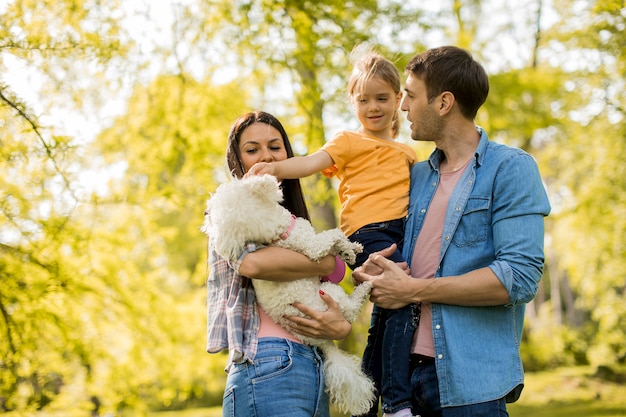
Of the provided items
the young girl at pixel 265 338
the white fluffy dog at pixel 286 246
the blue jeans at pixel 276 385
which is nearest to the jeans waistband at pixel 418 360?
the white fluffy dog at pixel 286 246

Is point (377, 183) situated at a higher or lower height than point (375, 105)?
lower

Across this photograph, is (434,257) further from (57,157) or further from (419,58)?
(57,157)

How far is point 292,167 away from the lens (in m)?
2.63

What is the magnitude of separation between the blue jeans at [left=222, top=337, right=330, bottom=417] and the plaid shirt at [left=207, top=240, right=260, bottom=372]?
0.05m

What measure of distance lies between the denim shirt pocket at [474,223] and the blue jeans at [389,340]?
0.30 metres

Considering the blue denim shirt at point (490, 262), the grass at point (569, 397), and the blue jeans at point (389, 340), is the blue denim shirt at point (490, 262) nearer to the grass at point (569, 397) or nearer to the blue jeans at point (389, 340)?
the blue jeans at point (389, 340)

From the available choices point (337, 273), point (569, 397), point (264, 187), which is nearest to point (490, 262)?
point (337, 273)

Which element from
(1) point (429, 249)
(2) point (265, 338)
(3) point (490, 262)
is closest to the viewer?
(2) point (265, 338)

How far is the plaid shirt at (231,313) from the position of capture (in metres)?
2.35

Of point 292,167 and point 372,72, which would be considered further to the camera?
point 372,72

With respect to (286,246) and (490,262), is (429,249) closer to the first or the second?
(490,262)

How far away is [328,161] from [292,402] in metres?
1.15

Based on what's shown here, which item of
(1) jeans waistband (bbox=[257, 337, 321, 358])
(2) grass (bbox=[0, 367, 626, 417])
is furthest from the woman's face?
(2) grass (bbox=[0, 367, 626, 417])

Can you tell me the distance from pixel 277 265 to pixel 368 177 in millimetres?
779
